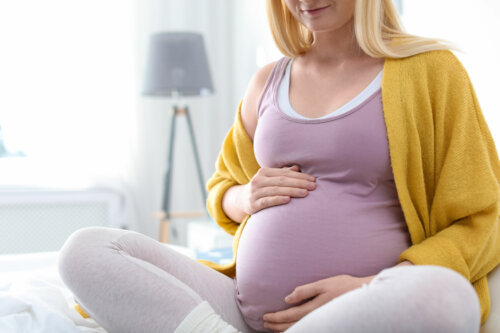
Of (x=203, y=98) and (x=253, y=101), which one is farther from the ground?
(x=253, y=101)

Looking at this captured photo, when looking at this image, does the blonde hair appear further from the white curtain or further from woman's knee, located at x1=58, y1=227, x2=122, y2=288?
the white curtain

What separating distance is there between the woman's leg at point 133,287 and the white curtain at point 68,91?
239 centimetres

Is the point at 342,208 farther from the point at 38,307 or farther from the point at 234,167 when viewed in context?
the point at 38,307

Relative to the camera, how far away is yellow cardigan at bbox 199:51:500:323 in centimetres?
98

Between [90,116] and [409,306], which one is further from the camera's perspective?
[90,116]

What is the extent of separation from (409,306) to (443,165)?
374 millimetres

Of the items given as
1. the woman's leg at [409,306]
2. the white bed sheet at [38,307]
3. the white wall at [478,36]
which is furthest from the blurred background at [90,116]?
the woman's leg at [409,306]

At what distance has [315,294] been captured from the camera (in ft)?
3.18

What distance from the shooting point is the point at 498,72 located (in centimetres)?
167

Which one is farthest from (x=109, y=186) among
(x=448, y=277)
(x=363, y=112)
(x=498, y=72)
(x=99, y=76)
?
(x=448, y=277)

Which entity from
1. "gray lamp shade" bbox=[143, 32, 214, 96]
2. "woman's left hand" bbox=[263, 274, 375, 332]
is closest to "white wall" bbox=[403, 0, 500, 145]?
"woman's left hand" bbox=[263, 274, 375, 332]

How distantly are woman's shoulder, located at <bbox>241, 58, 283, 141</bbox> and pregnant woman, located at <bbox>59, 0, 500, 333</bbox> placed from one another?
0.12 meters

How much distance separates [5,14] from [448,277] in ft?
9.96

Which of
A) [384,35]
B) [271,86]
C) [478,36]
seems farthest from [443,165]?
[478,36]
